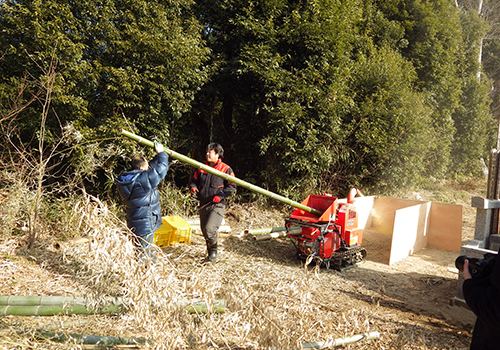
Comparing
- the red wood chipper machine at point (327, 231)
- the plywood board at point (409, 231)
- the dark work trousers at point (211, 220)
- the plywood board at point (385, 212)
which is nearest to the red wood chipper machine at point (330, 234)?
the red wood chipper machine at point (327, 231)

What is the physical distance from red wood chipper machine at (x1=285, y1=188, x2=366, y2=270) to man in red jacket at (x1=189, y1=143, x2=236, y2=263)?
125 cm

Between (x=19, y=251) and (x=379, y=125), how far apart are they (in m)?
9.23

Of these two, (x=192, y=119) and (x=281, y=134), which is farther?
(x=192, y=119)

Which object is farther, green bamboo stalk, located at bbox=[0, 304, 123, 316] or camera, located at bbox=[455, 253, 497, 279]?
green bamboo stalk, located at bbox=[0, 304, 123, 316]

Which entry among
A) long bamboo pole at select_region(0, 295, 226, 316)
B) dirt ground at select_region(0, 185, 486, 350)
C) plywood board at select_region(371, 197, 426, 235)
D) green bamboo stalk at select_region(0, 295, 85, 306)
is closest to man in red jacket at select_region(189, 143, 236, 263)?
dirt ground at select_region(0, 185, 486, 350)

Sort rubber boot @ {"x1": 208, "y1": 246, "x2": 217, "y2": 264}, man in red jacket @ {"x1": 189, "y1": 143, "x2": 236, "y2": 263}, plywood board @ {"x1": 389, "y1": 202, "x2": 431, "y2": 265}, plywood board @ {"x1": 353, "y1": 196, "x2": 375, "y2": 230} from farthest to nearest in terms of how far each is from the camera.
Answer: plywood board @ {"x1": 353, "y1": 196, "x2": 375, "y2": 230}
plywood board @ {"x1": 389, "y1": 202, "x2": 431, "y2": 265}
rubber boot @ {"x1": 208, "y1": 246, "x2": 217, "y2": 264}
man in red jacket @ {"x1": 189, "y1": 143, "x2": 236, "y2": 263}

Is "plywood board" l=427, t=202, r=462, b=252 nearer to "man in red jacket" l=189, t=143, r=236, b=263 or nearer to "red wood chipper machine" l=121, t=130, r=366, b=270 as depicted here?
"red wood chipper machine" l=121, t=130, r=366, b=270

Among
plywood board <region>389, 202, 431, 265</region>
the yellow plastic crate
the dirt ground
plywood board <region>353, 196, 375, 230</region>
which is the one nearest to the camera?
the dirt ground

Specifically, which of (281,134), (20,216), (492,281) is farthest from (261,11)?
(492,281)

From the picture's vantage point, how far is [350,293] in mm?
4676

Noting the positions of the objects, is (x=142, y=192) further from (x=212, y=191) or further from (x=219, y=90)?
(x=219, y=90)

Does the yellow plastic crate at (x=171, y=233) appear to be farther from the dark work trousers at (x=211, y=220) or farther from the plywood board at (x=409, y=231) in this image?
the plywood board at (x=409, y=231)

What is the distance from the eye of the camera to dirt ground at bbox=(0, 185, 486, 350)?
3.66m

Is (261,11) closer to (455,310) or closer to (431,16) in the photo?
(455,310)
